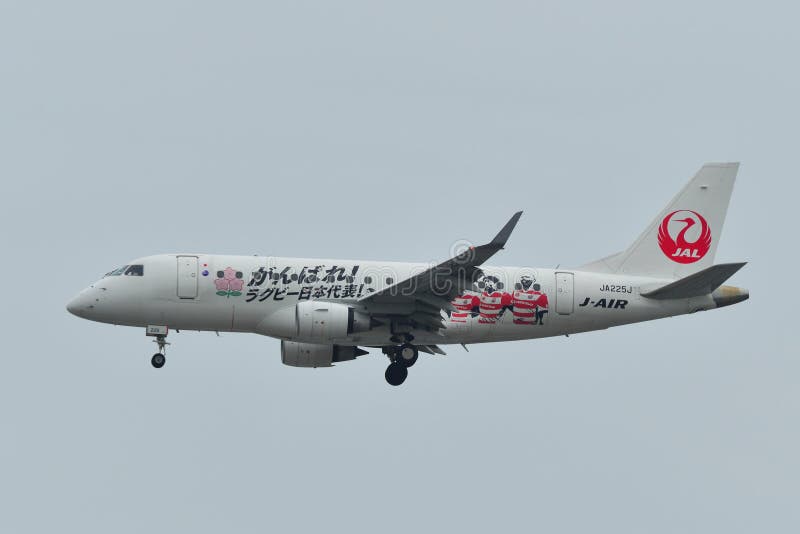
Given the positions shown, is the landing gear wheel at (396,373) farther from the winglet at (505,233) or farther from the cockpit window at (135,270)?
the cockpit window at (135,270)

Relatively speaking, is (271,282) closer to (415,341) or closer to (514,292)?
(415,341)

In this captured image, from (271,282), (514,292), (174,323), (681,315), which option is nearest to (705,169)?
(681,315)

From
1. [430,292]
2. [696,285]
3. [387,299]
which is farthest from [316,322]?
[696,285]

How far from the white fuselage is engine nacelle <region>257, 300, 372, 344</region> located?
83mm

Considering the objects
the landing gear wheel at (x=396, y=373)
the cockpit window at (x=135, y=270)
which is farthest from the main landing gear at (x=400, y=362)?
the cockpit window at (x=135, y=270)

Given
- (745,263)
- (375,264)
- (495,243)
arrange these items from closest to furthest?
(495,243)
(745,263)
(375,264)

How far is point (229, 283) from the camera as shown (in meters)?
48.1

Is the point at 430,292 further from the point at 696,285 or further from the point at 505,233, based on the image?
the point at 696,285

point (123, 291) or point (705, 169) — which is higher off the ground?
point (705, 169)

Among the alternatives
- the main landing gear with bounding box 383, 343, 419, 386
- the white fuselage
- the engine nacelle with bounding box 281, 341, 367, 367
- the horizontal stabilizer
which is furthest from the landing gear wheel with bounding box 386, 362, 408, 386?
the horizontal stabilizer

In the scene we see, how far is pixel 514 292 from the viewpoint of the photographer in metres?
49.7

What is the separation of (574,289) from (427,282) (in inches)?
254

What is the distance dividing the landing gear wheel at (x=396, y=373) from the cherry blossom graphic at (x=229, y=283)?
6.32 meters

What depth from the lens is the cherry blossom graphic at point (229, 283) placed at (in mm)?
48000
